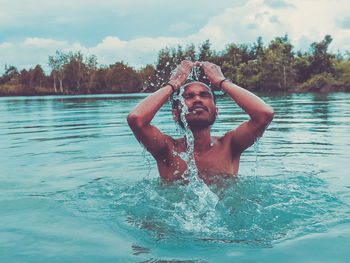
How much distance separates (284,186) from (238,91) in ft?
4.21

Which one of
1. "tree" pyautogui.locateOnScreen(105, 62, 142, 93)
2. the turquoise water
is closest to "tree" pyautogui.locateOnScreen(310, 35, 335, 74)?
"tree" pyautogui.locateOnScreen(105, 62, 142, 93)

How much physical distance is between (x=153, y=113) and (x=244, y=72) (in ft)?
176

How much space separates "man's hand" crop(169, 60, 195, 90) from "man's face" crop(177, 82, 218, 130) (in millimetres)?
118

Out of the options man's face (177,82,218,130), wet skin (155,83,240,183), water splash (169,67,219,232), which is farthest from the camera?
wet skin (155,83,240,183)

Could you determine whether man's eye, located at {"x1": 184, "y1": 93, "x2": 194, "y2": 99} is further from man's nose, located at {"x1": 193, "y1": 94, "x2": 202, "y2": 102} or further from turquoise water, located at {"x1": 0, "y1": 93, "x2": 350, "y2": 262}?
turquoise water, located at {"x1": 0, "y1": 93, "x2": 350, "y2": 262}

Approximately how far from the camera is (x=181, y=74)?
360 cm

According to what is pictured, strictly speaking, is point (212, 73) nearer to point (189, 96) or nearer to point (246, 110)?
point (189, 96)

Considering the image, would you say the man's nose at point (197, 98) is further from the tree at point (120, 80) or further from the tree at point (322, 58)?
the tree at point (120, 80)

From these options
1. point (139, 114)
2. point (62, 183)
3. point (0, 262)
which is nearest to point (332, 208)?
point (139, 114)

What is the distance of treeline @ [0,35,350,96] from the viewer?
4675cm

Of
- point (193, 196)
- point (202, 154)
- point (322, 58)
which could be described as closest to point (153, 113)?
point (202, 154)

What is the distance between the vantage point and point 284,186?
409cm

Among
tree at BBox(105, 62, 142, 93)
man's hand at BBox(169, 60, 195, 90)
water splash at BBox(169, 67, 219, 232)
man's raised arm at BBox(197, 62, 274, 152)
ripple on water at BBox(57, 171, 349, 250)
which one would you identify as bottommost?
ripple on water at BBox(57, 171, 349, 250)

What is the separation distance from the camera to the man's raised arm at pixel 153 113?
335 cm
